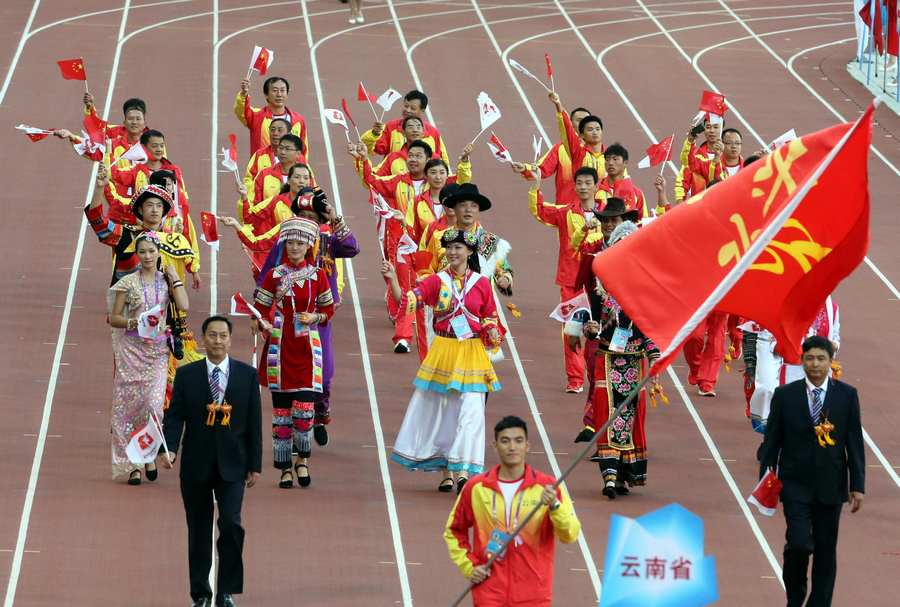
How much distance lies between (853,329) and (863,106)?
8.54m

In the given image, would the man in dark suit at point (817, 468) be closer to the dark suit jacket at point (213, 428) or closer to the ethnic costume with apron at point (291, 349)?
the dark suit jacket at point (213, 428)

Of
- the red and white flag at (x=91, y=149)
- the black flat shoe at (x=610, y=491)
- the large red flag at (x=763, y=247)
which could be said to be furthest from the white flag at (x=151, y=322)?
the large red flag at (x=763, y=247)

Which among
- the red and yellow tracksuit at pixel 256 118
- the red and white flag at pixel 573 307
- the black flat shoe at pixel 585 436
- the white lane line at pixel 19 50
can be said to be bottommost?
the black flat shoe at pixel 585 436

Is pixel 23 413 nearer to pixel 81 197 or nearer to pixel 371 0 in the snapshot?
pixel 81 197

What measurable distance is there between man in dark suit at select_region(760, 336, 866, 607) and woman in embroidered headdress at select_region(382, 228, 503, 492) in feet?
8.01

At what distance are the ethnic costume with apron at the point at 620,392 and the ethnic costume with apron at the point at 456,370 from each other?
0.71 meters

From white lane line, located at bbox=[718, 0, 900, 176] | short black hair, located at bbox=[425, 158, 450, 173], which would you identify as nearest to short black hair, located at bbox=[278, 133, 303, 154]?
short black hair, located at bbox=[425, 158, 450, 173]

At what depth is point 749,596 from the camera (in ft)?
36.2

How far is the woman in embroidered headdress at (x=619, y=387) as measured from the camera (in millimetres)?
12359

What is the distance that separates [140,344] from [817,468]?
4385 millimetres

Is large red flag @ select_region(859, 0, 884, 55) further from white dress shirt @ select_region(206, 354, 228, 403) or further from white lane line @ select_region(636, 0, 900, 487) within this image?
white dress shirt @ select_region(206, 354, 228, 403)

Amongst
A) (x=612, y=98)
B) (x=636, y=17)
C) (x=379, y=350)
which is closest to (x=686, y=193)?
(x=379, y=350)

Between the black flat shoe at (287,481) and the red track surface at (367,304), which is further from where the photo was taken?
the black flat shoe at (287,481)

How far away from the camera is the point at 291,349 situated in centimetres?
1222
